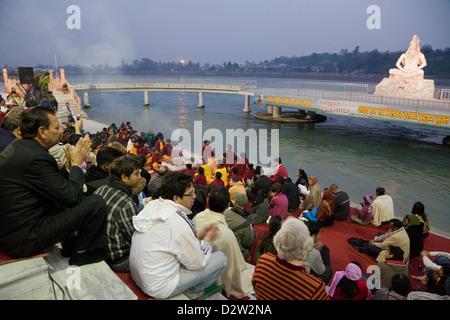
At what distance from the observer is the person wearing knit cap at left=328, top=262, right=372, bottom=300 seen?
11.5ft

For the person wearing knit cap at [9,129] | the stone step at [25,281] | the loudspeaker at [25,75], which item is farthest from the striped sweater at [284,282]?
the loudspeaker at [25,75]

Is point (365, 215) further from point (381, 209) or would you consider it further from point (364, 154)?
point (364, 154)

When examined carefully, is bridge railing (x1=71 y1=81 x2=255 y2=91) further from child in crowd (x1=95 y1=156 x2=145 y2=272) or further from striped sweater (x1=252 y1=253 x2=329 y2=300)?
striped sweater (x1=252 y1=253 x2=329 y2=300)

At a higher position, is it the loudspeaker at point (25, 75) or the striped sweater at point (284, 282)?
the loudspeaker at point (25, 75)

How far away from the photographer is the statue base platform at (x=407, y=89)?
21.3 m

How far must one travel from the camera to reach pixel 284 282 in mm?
2254

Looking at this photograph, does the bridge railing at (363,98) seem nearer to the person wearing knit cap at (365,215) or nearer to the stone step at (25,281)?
the person wearing knit cap at (365,215)

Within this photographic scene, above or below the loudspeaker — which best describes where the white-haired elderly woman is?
below

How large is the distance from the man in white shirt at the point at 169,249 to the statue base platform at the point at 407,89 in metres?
23.9

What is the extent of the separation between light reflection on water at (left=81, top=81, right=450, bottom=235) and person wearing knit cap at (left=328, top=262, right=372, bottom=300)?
6797 mm

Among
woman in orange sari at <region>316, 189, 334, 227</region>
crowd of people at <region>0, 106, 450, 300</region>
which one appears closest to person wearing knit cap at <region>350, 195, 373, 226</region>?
woman in orange sari at <region>316, 189, 334, 227</region>
